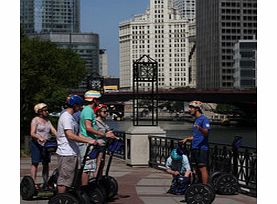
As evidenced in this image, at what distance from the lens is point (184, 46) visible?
579ft

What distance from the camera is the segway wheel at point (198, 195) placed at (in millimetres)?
8334

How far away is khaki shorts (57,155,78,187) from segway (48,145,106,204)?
8 cm

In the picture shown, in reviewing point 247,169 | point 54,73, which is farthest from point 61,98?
point 247,169

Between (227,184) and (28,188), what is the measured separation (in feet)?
10.3

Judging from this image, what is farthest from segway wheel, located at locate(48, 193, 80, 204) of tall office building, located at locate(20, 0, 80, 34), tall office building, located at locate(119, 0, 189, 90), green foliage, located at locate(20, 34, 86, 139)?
tall office building, located at locate(20, 0, 80, 34)

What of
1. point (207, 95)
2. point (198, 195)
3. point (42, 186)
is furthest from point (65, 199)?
point (207, 95)

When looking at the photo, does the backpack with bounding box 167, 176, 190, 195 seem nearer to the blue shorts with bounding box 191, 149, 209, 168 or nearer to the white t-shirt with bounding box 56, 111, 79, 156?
the blue shorts with bounding box 191, 149, 209, 168

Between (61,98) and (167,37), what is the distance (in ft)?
422

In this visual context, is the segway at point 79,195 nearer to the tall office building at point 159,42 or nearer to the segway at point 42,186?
the segway at point 42,186

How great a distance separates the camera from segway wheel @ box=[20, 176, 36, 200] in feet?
29.9

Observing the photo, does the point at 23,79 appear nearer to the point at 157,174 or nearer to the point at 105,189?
the point at 157,174

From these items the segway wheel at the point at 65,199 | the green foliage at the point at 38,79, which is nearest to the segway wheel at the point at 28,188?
the segway wheel at the point at 65,199

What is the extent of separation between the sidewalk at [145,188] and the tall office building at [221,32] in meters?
125

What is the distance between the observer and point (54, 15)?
14175 centimetres
